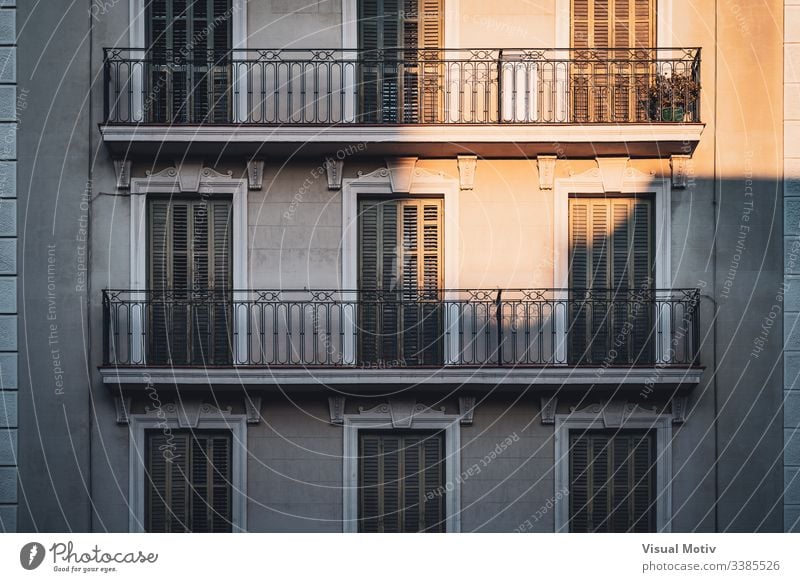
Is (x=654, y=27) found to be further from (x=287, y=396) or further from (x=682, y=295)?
(x=287, y=396)

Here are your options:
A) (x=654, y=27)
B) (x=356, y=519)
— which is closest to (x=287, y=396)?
(x=356, y=519)

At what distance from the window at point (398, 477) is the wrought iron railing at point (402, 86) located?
4.70 m

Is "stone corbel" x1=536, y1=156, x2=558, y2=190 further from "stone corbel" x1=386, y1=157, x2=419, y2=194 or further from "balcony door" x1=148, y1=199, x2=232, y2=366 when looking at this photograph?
"balcony door" x1=148, y1=199, x2=232, y2=366

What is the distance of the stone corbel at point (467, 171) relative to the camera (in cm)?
1411

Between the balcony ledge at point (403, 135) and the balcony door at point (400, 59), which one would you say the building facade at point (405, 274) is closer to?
the balcony door at point (400, 59)

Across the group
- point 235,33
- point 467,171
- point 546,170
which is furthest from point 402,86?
point 235,33

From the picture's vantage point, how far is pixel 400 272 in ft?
47.0

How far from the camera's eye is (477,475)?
14.2m

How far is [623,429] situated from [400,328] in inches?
142

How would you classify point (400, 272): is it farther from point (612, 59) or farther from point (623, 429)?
point (612, 59)

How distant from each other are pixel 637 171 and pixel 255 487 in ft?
24.0

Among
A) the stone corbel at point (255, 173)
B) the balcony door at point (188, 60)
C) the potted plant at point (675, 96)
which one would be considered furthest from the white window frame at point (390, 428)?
the potted plant at point (675, 96)

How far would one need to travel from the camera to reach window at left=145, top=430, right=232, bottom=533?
46.6 feet

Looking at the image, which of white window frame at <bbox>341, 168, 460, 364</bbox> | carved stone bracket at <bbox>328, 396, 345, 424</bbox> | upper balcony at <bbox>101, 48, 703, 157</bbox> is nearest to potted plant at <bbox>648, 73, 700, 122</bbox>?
upper balcony at <bbox>101, 48, 703, 157</bbox>
